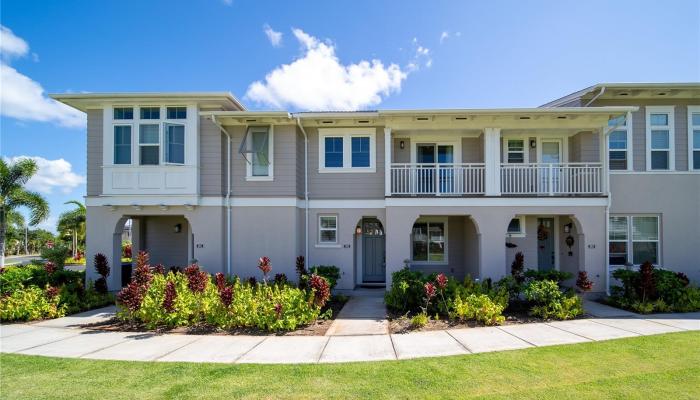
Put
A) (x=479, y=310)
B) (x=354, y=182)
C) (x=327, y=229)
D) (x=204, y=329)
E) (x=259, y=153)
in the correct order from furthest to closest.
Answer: (x=327, y=229) < (x=354, y=182) < (x=259, y=153) < (x=479, y=310) < (x=204, y=329)

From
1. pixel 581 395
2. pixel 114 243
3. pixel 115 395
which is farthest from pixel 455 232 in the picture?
pixel 114 243

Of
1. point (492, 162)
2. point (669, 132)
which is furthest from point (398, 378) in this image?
point (669, 132)

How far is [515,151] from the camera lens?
11.9 m

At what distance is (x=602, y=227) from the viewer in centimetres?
1030

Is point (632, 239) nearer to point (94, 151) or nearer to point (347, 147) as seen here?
point (347, 147)

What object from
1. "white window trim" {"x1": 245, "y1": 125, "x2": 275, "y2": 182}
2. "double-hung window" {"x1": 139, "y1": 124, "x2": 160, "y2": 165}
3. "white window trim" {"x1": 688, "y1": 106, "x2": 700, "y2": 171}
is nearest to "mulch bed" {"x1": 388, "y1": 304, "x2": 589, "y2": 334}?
"white window trim" {"x1": 245, "y1": 125, "x2": 275, "y2": 182}

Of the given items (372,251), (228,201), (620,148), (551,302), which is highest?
(620,148)

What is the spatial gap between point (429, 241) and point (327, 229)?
3.86m

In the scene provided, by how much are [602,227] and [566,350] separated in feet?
20.5

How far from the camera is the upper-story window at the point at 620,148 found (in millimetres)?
11289

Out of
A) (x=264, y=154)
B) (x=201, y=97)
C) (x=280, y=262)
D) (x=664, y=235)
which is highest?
(x=201, y=97)

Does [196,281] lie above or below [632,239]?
below

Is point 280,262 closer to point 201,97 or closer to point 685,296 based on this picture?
point 201,97

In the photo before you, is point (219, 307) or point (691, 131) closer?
point (219, 307)
